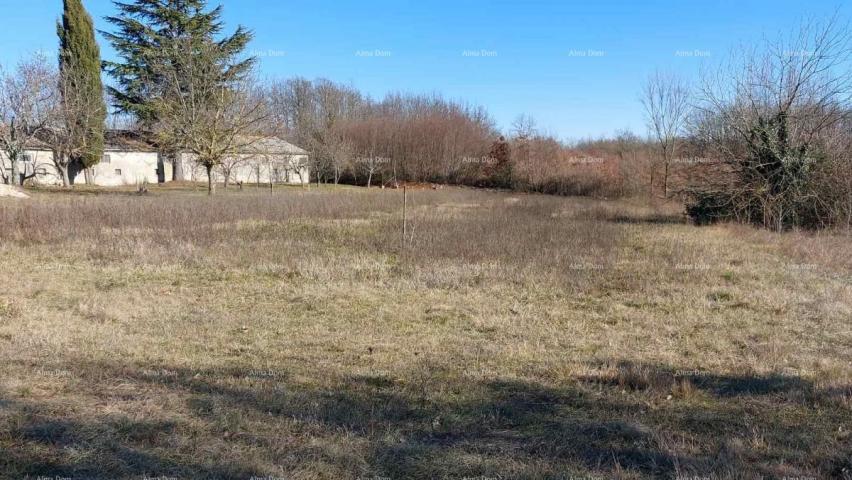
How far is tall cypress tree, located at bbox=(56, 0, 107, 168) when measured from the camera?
31984 millimetres

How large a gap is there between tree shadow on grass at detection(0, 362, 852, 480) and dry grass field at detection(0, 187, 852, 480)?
0.06ft

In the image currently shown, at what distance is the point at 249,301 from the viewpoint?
7.87 m

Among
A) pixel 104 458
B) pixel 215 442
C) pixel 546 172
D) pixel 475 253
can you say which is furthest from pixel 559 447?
pixel 546 172

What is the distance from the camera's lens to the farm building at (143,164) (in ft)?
111

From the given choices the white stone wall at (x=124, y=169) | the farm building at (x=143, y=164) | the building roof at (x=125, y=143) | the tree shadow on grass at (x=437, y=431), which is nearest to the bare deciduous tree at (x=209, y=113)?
the farm building at (x=143, y=164)

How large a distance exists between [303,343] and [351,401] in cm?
202

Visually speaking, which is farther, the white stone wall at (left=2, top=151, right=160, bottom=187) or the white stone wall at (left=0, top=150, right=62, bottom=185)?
the white stone wall at (left=2, top=151, right=160, bottom=187)

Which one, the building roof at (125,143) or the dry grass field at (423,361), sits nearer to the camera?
the dry grass field at (423,361)

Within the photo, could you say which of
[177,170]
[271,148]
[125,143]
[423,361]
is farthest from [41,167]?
[423,361]

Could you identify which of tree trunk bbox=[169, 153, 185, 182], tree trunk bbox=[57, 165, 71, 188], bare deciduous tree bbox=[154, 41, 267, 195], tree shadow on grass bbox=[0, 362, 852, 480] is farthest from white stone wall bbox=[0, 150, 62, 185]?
tree shadow on grass bbox=[0, 362, 852, 480]

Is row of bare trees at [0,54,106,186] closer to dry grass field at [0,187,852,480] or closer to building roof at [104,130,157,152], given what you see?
building roof at [104,130,157,152]

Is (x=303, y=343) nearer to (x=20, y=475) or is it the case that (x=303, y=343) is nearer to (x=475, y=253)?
(x=20, y=475)

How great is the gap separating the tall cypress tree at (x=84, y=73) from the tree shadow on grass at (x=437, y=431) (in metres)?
34.2

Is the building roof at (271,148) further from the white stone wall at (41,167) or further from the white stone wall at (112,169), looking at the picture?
the white stone wall at (41,167)
